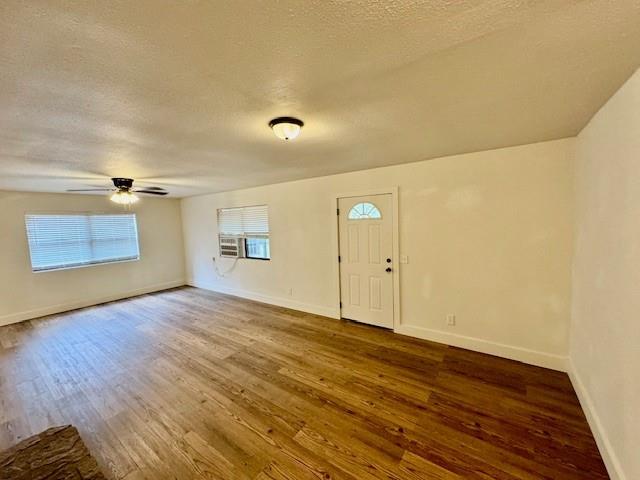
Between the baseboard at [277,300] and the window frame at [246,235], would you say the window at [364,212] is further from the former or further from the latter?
the window frame at [246,235]

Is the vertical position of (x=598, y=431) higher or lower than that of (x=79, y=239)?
lower

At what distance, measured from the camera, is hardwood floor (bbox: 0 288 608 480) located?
1.75 m

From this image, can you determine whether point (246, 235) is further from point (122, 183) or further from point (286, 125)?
point (286, 125)

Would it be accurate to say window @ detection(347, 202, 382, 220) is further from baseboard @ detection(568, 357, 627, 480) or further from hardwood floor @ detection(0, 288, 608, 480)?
baseboard @ detection(568, 357, 627, 480)

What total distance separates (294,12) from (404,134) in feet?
5.39

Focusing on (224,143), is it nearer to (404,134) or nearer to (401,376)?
(404,134)

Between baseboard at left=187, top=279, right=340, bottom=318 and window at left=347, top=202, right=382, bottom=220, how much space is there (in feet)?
5.08

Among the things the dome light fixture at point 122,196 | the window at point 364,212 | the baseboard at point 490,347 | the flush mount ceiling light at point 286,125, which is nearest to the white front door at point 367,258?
the window at point 364,212

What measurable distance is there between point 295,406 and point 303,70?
2.53 metres

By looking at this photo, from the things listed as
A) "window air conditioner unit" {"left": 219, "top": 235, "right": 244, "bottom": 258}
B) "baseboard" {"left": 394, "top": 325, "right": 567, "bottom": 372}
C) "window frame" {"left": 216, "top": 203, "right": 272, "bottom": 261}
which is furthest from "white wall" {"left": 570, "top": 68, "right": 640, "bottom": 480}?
"window air conditioner unit" {"left": 219, "top": 235, "right": 244, "bottom": 258}

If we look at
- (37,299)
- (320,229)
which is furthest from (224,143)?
(37,299)

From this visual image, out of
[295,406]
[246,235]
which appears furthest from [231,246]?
[295,406]

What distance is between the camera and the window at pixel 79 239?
15.8 feet

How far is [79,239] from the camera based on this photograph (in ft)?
17.4
